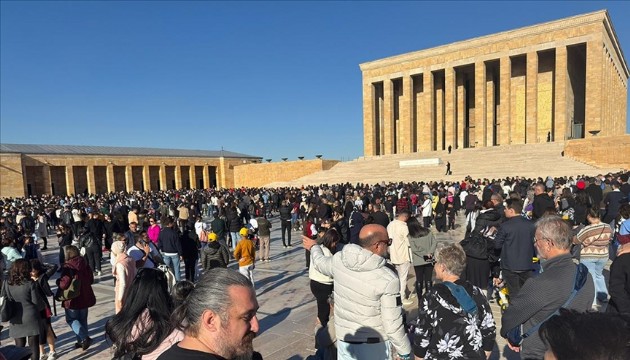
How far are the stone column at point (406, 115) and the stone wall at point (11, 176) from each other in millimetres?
41515

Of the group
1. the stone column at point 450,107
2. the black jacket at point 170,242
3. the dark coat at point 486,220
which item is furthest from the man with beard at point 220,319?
the stone column at point 450,107

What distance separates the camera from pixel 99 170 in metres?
47.3

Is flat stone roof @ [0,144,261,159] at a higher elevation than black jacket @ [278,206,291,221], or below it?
higher

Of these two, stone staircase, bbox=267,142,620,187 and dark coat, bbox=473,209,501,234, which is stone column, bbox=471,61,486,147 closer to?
stone staircase, bbox=267,142,620,187

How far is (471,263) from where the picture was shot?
Answer: 4.90 m

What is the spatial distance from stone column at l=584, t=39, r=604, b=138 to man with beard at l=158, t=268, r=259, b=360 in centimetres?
3785

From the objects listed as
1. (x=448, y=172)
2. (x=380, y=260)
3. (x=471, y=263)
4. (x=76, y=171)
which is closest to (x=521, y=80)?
(x=448, y=172)

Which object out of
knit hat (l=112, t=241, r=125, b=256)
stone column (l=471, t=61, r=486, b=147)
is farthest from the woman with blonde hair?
stone column (l=471, t=61, r=486, b=147)

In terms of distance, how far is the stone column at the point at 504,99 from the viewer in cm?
3500

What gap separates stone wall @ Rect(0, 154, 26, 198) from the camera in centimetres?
3691

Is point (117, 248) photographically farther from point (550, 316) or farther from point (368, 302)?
point (550, 316)

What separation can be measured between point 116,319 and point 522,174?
1054 inches

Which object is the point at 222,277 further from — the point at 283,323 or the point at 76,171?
the point at 76,171

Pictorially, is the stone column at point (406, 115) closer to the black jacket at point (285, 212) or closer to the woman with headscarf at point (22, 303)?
the black jacket at point (285, 212)
